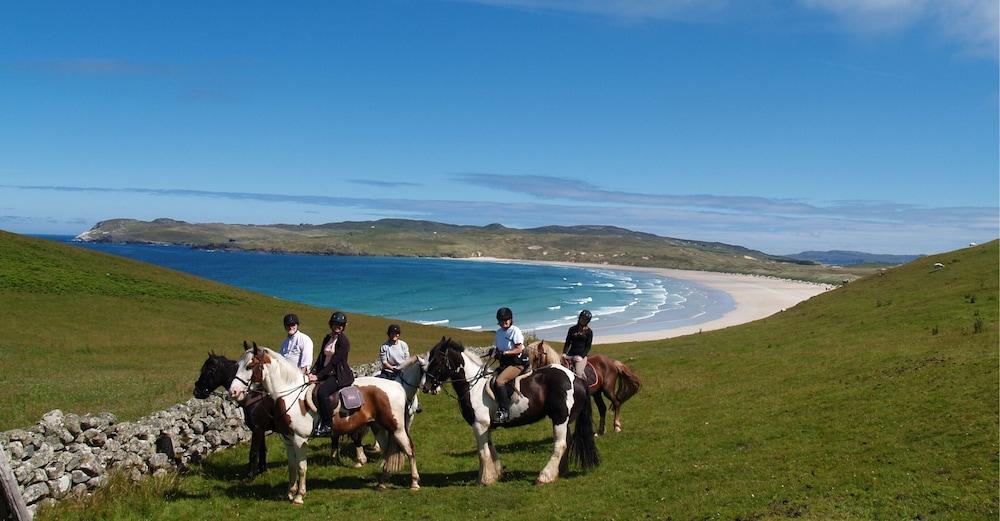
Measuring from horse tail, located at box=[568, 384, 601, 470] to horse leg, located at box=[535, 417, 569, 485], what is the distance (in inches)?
17.5

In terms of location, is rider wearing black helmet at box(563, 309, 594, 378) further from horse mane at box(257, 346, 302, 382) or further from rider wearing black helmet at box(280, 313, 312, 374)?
horse mane at box(257, 346, 302, 382)

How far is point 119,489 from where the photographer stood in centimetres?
1157

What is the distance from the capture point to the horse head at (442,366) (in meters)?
12.4

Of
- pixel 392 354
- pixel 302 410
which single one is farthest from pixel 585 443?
pixel 302 410

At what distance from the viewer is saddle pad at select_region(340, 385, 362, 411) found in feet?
40.2

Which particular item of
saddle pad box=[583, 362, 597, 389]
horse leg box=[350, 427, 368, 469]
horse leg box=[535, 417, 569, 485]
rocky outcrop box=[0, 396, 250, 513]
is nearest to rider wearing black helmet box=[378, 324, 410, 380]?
horse leg box=[350, 427, 368, 469]

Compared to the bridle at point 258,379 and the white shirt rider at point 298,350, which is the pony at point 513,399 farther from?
the white shirt rider at point 298,350

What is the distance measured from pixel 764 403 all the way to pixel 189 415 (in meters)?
16.3

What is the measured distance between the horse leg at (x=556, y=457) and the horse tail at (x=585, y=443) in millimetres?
446

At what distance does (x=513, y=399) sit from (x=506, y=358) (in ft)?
2.86

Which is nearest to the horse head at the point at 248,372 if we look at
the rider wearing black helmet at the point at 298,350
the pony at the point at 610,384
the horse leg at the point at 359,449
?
the rider wearing black helmet at the point at 298,350

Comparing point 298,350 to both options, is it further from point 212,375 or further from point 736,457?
point 736,457

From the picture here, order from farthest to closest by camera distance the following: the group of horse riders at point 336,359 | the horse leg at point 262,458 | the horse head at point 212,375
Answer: the horse leg at point 262,458
the group of horse riders at point 336,359
the horse head at point 212,375

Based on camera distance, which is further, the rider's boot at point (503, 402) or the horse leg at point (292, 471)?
the rider's boot at point (503, 402)
